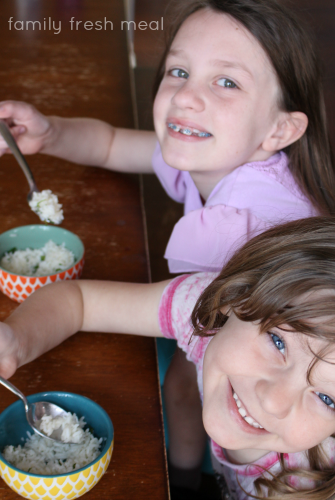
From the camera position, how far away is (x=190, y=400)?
1326mm

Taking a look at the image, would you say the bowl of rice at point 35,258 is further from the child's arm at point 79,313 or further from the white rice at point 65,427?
the white rice at point 65,427

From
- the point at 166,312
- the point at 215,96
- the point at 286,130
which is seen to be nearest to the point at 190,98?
the point at 215,96

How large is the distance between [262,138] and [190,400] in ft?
2.19

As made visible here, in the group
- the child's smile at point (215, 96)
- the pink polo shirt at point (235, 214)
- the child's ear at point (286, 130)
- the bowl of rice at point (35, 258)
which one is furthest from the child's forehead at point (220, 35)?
the bowl of rice at point (35, 258)

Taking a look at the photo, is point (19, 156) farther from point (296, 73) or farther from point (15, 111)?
point (296, 73)

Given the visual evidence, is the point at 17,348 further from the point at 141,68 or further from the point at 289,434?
the point at 141,68

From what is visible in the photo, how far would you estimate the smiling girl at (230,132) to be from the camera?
1.14m

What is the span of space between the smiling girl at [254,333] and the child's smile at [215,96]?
32cm

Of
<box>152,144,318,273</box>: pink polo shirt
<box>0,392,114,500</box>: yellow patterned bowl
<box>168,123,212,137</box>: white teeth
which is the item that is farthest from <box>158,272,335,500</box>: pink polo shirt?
<box>168,123,212,137</box>: white teeth

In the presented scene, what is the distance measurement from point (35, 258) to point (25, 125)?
43 cm

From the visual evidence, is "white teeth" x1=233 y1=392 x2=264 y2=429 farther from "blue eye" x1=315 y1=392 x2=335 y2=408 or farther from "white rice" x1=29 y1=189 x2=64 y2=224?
"white rice" x1=29 y1=189 x2=64 y2=224

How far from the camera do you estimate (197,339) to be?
1.04 m

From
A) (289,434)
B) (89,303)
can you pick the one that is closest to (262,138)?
(89,303)

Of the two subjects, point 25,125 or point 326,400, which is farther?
point 25,125
